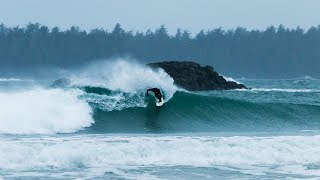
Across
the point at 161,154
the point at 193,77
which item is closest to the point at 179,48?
the point at 193,77

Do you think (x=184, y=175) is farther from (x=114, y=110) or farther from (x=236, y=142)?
(x=114, y=110)

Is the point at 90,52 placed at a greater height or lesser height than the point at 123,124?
greater

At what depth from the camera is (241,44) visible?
569 feet

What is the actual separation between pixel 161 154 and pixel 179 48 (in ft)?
516

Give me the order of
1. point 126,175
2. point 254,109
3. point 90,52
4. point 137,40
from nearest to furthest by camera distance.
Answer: point 126,175 → point 254,109 → point 90,52 → point 137,40

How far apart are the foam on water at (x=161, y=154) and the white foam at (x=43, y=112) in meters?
2.54

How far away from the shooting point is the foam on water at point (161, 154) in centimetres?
1538

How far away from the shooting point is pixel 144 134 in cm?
2150

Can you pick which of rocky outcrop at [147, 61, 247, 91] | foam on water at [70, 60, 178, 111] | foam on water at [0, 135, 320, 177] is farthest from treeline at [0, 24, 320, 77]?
foam on water at [0, 135, 320, 177]

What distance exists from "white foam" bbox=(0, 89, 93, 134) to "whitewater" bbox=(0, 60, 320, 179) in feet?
0.11

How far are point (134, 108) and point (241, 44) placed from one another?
149 metres

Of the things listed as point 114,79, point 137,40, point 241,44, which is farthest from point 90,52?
point 114,79

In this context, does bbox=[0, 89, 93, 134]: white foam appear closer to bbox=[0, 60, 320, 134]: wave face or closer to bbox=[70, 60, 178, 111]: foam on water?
bbox=[0, 60, 320, 134]: wave face

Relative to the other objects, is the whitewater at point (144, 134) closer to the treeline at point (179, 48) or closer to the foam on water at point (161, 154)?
the foam on water at point (161, 154)
